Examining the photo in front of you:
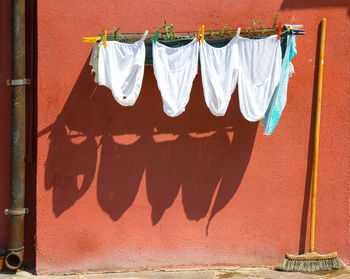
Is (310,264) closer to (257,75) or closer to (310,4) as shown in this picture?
(257,75)

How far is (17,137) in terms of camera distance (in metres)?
5.55

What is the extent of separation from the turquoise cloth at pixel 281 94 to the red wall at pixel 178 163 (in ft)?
1.36

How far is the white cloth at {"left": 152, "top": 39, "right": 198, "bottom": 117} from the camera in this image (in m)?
5.00

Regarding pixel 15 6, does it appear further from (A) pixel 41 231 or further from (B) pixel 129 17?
(A) pixel 41 231

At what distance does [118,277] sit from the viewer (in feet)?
17.7

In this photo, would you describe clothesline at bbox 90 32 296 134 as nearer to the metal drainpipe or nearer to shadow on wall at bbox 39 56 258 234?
shadow on wall at bbox 39 56 258 234

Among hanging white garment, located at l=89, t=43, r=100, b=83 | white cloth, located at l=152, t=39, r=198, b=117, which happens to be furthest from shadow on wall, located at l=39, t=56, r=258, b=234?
white cloth, located at l=152, t=39, r=198, b=117

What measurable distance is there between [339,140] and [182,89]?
1.92 metres

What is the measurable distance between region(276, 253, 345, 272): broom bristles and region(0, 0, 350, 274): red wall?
0.56 ft

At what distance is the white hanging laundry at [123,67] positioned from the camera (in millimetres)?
4992

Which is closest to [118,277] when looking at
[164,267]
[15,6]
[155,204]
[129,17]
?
[164,267]

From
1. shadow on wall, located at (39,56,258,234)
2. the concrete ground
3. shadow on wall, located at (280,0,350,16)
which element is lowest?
the concrete ground

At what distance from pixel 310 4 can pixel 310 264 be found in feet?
9.46

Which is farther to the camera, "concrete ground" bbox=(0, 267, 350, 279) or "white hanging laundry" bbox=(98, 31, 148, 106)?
"concrete ground" bbox=(0, 267, 350, 279)
